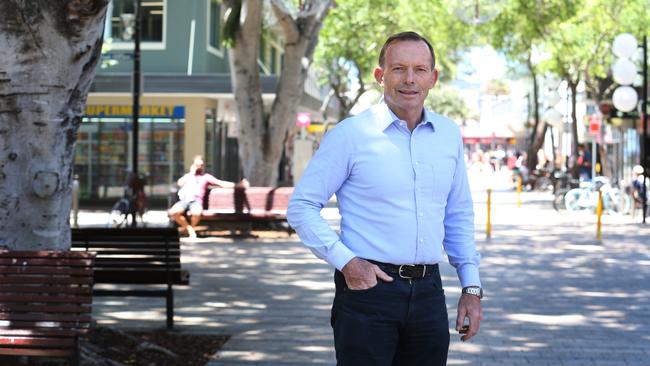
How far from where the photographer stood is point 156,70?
106ft

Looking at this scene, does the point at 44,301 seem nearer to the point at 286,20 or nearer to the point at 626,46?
the point at 286,20

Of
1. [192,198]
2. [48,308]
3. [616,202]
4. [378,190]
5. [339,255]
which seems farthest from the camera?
[616,202]

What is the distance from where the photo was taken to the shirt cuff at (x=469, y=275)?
3.99 metres

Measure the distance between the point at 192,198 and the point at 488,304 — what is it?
9.95 meters

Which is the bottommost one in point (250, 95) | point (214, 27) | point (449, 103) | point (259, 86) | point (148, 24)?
point (250, 95)

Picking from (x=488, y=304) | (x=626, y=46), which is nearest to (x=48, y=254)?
(x=488, y=304)

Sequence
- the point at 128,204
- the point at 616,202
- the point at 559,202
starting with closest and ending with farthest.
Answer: the point at 128,204, the point at 616,202, the point at 559,202

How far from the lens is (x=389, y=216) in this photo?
3.80m

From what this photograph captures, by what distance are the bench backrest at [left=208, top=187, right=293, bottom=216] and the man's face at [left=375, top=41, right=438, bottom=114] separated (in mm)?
16057

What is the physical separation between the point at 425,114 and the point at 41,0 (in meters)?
3.76

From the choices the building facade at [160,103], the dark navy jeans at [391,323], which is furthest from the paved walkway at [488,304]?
the building facade at [160,103]

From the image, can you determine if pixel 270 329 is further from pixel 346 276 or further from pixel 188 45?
pixel 188 45

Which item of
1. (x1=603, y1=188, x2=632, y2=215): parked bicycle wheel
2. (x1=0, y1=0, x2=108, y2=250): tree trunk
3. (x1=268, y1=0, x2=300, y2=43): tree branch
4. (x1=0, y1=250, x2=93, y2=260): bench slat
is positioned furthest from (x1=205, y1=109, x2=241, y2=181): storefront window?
(x1=0, y1=250, x2=93, y2=260): bench slat

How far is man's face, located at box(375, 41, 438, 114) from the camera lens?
385 cm
